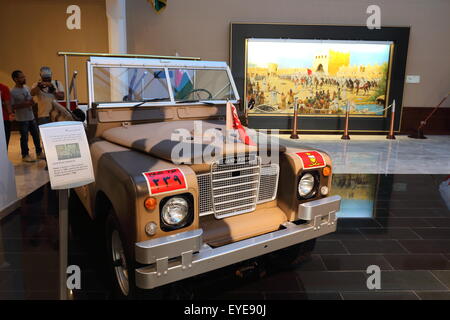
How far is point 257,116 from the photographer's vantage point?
A: 1060 cm

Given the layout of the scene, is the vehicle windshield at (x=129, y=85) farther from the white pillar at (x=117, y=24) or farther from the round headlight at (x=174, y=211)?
the white pillar at (x=117, y=24)

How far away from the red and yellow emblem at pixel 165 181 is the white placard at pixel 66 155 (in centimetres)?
36

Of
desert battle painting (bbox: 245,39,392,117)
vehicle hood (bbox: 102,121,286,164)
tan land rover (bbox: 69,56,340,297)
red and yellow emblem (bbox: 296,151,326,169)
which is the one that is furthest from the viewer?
desert battle painting (bbox: 245,39,392,117)

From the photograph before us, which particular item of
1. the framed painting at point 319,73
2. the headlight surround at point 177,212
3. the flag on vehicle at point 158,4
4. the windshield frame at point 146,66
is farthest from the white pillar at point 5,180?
the framed painting at point 319,73

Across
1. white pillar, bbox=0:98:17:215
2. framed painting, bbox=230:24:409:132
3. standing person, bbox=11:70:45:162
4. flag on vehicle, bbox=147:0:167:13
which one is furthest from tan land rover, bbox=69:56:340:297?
framed painting, bbox=230:24:409:132

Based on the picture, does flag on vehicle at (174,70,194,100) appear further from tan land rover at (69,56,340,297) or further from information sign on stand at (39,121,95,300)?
information sign on stand at (39,121,95,300)

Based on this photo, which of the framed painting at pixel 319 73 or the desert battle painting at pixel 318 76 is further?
the desert battle painting at pixel 318 76

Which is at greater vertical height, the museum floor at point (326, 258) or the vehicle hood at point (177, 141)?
the vehicle hood at point (177, 141)

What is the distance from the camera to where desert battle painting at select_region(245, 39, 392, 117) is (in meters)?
10.2

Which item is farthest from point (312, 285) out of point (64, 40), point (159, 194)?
point (64, 40)

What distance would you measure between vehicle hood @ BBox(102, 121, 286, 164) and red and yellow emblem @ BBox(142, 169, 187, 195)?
15 centimetres

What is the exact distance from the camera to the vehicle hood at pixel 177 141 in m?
2.35

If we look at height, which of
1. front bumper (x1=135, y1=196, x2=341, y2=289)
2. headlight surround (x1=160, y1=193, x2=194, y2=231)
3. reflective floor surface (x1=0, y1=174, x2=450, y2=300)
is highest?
headlight surround (x1=160, y1=193, x2=194, y2=231)

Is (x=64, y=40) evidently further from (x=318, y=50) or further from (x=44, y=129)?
(x=44, y=129)
